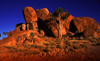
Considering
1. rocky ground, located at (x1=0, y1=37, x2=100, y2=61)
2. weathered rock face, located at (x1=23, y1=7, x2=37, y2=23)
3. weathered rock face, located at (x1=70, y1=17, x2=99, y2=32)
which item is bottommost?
rocky ground, located at (x1=0, y1=37, x2=100, y2=61)

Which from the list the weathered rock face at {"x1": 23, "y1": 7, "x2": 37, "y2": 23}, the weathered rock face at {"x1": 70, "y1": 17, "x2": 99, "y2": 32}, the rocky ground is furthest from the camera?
the weathered rock face at {"x1": 23, "y1": 7, "x2": 37, "y2": 23}

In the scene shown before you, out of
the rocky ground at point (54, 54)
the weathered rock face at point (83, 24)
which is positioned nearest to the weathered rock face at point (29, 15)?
the weathered rock face at point (83, 24)

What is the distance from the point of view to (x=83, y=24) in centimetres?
2484

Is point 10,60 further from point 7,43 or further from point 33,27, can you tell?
point 33,27

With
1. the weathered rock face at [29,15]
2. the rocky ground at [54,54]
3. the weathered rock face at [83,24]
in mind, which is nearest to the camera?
the rocky ground at [54,54]

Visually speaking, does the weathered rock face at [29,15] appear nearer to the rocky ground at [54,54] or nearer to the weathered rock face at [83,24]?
the weathered rock face at [83,24]

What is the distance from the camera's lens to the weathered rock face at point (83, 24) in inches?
952

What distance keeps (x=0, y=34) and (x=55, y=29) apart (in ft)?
137

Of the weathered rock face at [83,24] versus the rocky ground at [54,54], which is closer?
the rocky ground at [54,54]

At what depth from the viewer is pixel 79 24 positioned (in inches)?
955

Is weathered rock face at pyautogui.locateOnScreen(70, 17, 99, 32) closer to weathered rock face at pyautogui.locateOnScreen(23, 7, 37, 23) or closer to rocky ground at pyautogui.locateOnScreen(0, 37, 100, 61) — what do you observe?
rocky ground at pyautogui.locateOnScreen(0, 37, 100, 61)

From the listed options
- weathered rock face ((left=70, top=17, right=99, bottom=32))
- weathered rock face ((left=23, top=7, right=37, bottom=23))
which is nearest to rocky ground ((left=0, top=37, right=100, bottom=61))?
weathered rock face ((left=70, top=17, right=99, bottom=32))

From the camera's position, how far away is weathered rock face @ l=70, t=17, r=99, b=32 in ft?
79.3

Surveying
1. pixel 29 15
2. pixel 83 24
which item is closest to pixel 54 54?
pixel 83 24
